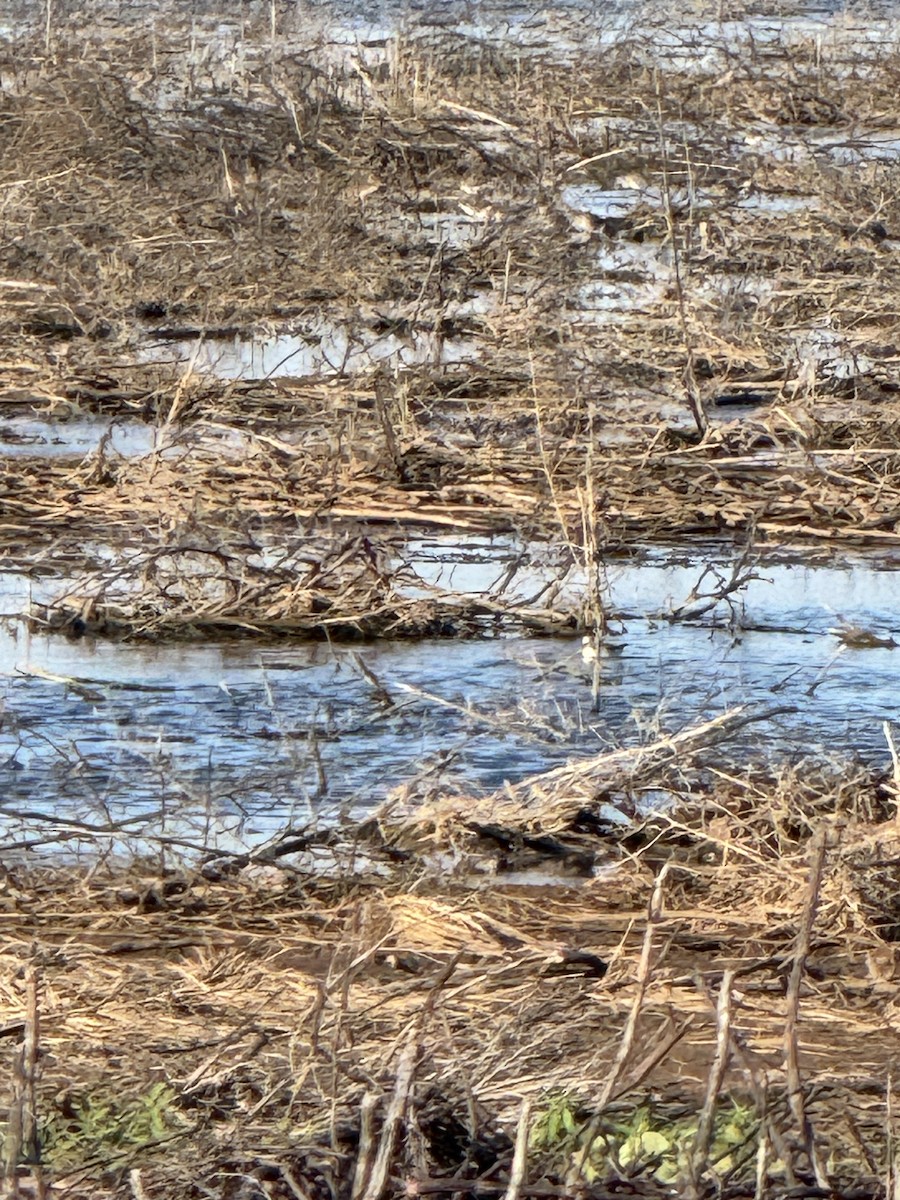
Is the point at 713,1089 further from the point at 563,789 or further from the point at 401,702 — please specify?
the point at 401,702

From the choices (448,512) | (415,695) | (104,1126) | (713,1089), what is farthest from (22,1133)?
(448,512)

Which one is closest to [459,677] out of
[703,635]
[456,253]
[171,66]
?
[703,635]

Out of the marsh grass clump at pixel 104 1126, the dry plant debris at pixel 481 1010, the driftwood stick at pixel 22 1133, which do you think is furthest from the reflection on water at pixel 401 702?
the driftwood stick at pixel 22 1133

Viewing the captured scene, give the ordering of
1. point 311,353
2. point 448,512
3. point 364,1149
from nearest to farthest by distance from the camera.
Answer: point 364,1149, point 448,512, point 311,353

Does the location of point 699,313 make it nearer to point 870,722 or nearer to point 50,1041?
point 870,722

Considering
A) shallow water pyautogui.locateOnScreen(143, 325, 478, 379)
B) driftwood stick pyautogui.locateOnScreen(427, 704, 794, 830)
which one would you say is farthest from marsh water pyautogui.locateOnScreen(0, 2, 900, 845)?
shallow water pyautogui.locateOnScreen(143, 325, 478, 379)

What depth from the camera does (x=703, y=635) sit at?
7.46 metres

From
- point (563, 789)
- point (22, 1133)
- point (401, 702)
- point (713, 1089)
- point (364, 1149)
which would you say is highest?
point (713, 1089)

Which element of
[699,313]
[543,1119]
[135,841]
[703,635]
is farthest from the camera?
[699,313]

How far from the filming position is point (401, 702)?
6.75m

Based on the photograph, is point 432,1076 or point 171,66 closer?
point 432,1076

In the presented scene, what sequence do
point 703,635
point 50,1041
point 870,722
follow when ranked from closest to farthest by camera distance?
point 50,1041 < point 870,722 < point 703,635

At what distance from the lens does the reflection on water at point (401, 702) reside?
6082mm

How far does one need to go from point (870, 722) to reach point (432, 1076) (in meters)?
2.96
